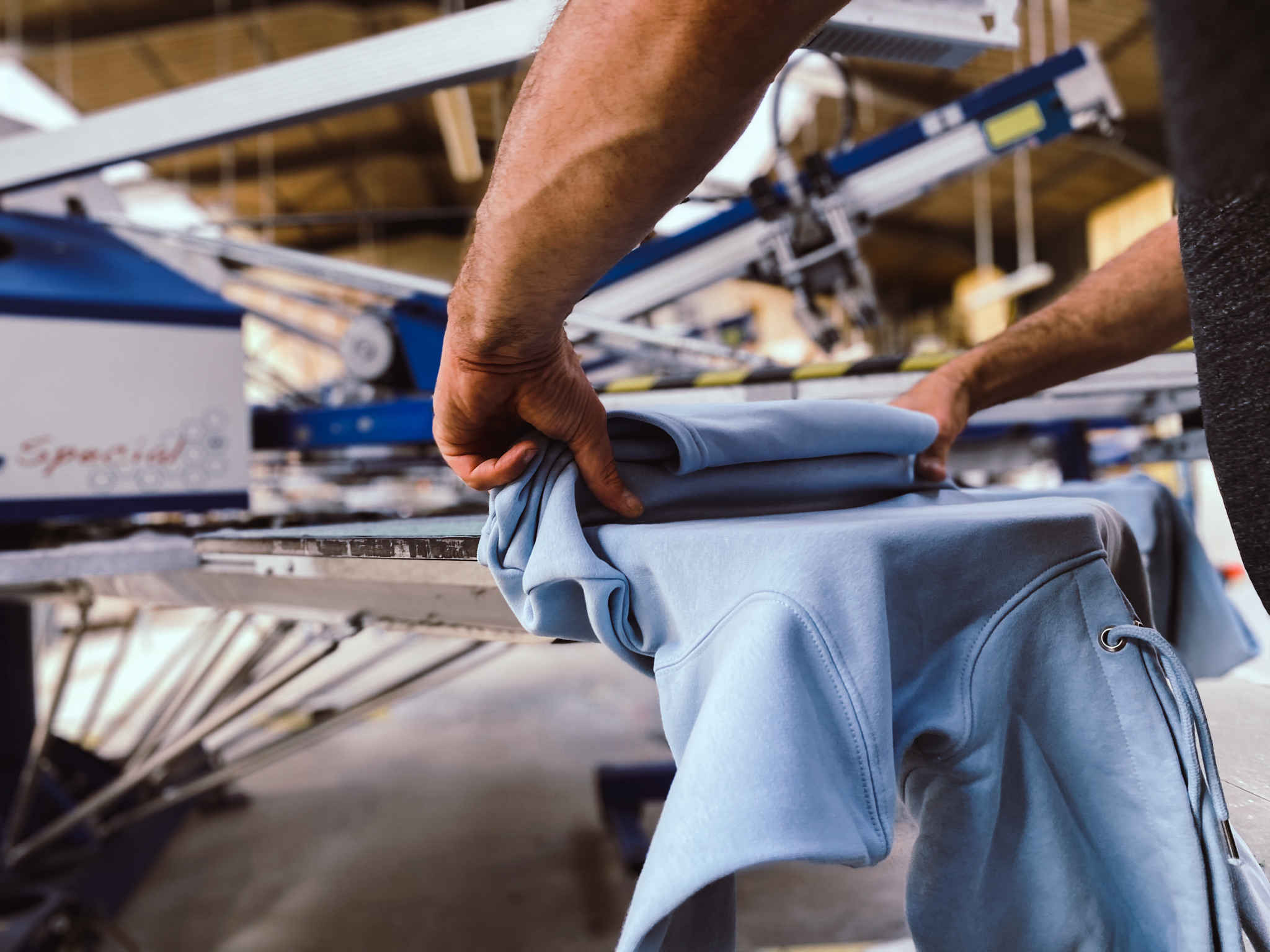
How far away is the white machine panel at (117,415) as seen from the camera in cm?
129

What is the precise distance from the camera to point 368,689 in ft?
13.8

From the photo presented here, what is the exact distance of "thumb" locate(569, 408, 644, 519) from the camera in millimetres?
540

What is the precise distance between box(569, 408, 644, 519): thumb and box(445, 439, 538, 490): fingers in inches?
1.3

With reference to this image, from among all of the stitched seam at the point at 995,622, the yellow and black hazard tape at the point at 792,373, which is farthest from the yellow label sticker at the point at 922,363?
the stitched seam at the point at 995,622

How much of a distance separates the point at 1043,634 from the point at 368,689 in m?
4.18

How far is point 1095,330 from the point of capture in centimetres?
89

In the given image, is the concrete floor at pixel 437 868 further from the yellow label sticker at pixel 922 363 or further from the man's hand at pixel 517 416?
the yellow label sticker at pixel 922 363

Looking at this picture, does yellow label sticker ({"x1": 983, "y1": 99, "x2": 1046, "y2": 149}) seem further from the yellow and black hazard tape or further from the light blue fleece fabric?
the light blue fleece fabric

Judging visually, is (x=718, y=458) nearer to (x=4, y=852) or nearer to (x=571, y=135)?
(x=571, y=135)

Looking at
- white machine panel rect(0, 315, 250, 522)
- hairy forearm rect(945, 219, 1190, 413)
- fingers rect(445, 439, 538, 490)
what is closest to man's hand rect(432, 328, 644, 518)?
fingers rect(445, 439, 538, 490)

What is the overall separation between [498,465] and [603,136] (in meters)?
0.22

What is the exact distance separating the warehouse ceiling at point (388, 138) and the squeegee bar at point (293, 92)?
863 mm

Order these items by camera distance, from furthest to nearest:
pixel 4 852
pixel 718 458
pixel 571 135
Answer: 1. pixel 4 852
2. pixel 718 458
3. pixel 571 135

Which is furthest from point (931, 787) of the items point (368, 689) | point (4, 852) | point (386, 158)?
point (386, 158)
